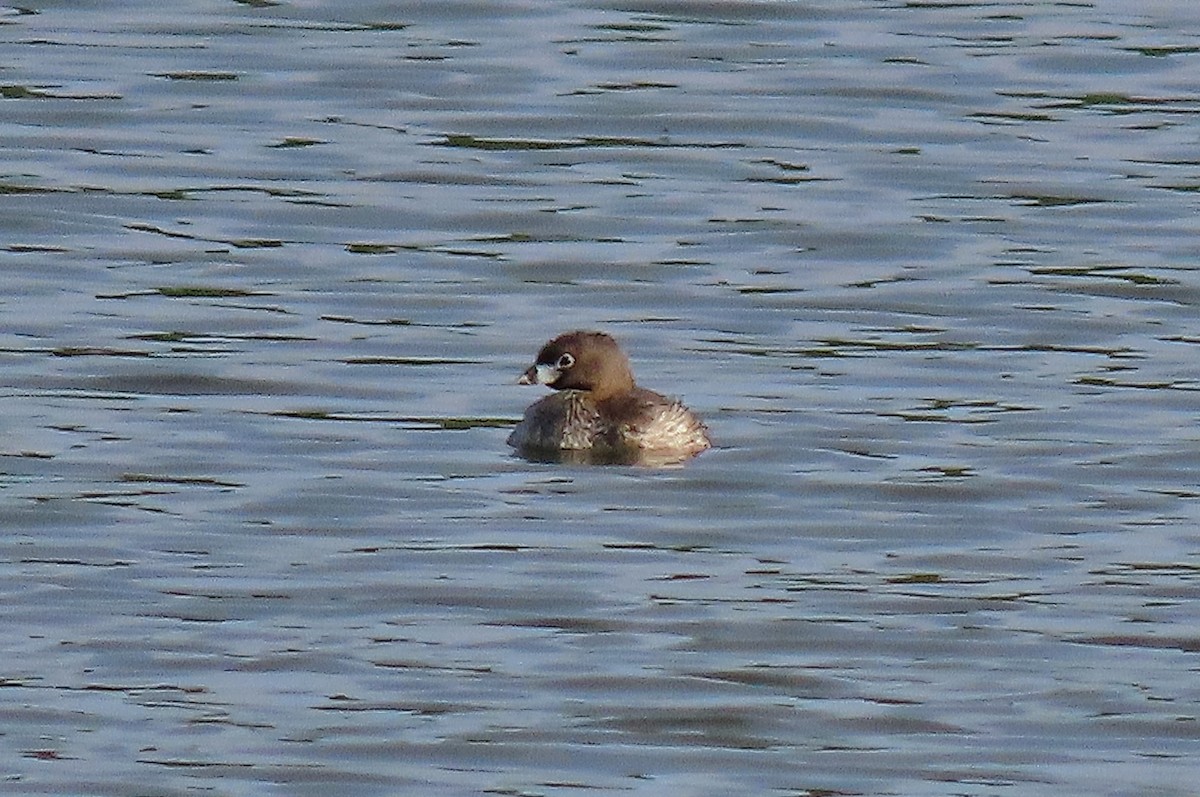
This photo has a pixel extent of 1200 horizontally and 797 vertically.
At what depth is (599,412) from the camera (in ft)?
43.0

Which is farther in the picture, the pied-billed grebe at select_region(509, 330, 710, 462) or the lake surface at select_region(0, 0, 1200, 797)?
the pied-billed grebe at select_region(509, 330, 710, 462)

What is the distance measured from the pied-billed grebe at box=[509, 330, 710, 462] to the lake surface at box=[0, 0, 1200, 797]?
13 centimetres

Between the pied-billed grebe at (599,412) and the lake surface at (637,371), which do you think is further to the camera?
the pied-billed grebe at (599,412)

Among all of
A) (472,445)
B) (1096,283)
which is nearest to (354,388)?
(472,445)

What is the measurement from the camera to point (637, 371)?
551 inches

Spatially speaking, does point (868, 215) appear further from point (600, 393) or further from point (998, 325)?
point (600, 393)

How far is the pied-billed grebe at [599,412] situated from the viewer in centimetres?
1269

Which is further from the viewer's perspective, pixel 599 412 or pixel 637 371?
pixel 637 371

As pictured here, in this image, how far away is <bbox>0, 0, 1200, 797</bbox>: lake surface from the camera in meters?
9.27

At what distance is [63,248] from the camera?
15.7 metres

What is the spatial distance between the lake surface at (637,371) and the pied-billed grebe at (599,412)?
0.42 feet

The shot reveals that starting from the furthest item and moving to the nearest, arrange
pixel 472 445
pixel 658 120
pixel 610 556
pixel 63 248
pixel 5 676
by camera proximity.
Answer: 1. pixel 658 120
2. pixel 63 248
3. pixel 472 445
4. pixel 610 556
5. pixel 5 676

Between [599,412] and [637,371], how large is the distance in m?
0.92

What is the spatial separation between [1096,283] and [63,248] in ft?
14.3
